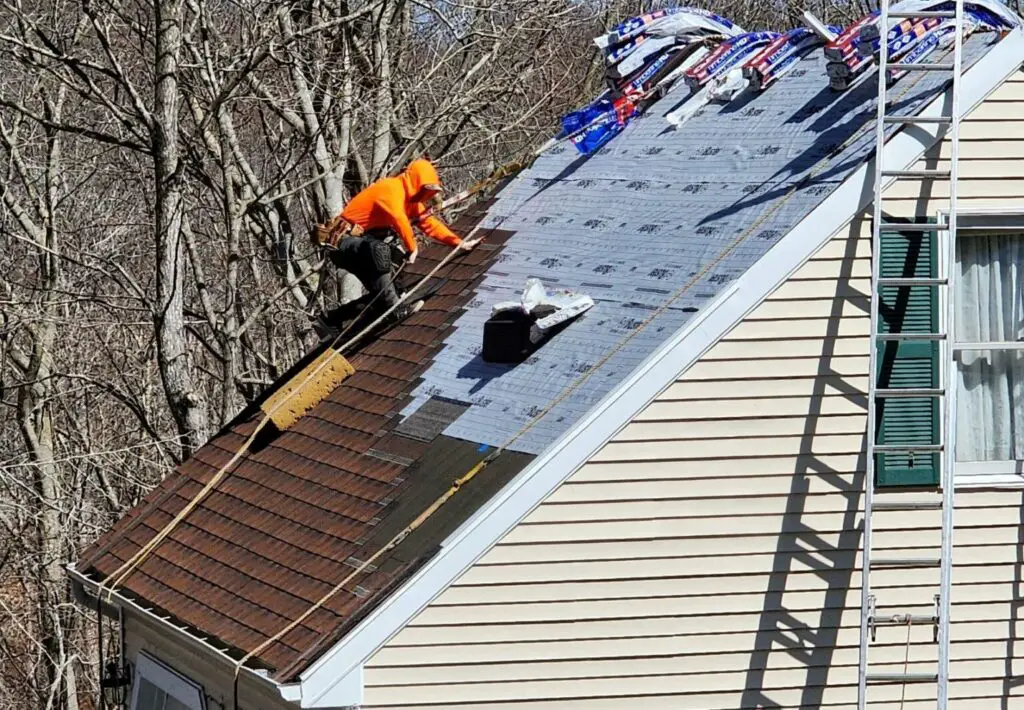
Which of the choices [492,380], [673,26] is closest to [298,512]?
→ [492,380]

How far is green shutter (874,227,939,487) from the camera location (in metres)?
9.31

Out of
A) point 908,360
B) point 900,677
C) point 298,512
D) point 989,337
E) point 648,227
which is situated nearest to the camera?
point 900,677

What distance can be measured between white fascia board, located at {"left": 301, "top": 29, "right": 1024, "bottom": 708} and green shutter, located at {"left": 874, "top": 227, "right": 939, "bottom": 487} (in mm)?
421

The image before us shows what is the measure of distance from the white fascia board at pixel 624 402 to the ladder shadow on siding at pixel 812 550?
1.16ft

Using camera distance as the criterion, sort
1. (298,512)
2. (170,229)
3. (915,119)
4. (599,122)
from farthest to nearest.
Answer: (170,229) → (599,122) → (298,512) → (915,119)

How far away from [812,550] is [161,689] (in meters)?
4.71

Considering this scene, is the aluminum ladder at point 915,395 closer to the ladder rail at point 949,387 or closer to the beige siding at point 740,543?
the ladder rail at point 949,387

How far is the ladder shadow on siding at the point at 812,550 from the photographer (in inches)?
365

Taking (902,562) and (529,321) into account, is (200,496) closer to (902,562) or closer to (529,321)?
(529,321)

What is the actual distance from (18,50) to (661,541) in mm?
12319

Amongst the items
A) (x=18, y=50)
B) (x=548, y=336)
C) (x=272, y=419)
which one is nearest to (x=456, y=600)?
(x=548, y=336)

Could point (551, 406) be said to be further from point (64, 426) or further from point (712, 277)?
point (64, 426)

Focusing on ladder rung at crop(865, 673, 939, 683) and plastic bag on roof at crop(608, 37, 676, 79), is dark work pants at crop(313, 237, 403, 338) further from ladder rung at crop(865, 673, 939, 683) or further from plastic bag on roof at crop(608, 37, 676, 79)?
ladder rung at crop(865, 673, 939, 683)

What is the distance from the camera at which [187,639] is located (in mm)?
9867
